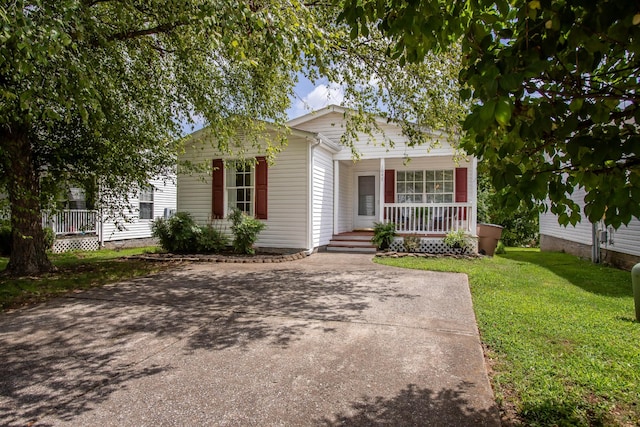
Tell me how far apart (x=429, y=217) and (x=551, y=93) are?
10.4 m

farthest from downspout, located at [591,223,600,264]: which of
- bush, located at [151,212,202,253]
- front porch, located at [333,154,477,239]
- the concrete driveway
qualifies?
bush, located at [151,212,202,253]

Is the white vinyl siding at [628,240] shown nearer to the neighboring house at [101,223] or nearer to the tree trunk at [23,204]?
the tree trunk at [23,204]

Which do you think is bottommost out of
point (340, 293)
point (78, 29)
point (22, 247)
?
point (340, 293)

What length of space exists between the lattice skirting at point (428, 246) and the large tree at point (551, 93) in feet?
31.3

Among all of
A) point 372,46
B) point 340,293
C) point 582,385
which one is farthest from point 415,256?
point 582,385

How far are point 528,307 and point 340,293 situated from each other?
2761 millimetres

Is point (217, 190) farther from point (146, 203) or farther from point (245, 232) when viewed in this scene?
point (146, 203)

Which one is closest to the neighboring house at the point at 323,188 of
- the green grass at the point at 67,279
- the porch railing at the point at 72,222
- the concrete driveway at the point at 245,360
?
the green grass at the point at 67,279

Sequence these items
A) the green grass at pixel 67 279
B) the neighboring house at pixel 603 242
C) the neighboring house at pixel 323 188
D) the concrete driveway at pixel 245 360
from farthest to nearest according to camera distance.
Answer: the neighboring house at pixel 323 188
the neighboring house at pixel 603 242
the green grass at pixel 67 279
the concrete driveway at pixel 245 360

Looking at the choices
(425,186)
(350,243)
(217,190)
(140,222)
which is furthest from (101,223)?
(425,186)

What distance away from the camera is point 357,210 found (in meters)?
14.3

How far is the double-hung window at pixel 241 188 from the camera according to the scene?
11.8 meters

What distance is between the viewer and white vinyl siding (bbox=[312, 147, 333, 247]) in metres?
11.4

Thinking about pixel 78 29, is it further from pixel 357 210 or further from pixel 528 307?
pixel 357 210
